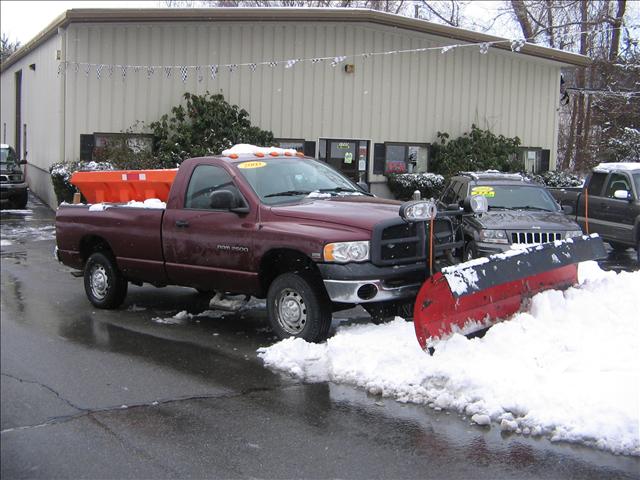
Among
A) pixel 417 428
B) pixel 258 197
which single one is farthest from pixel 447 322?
pixel 258 197

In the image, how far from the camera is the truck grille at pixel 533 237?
11.0 m

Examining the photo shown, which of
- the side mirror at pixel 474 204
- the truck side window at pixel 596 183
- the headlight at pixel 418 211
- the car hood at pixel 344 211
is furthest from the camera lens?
the truck side window at pixel 596 183

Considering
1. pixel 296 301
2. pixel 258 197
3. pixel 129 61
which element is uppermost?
pixel 129 61

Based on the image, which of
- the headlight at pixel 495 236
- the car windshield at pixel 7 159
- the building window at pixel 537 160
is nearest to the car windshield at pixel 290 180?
the headlight at pixel 495 236

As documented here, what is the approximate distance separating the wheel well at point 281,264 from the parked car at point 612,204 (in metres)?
7.19

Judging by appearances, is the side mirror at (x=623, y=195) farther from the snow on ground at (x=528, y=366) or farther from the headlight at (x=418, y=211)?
the headlight at (x=418, y=211)

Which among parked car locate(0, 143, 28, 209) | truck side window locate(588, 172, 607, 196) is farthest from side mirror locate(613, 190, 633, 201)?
parked car locate(0, 143, 28, 209)

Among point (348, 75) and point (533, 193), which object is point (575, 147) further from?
point (533, 193)

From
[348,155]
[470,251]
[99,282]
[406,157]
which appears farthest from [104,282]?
[406,157]

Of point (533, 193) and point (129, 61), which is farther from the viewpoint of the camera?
point (129, 61)

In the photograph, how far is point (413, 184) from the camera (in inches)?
824

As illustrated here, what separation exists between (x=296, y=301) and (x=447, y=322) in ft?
5.21

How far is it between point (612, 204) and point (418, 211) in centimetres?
839

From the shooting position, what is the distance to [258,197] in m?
7.62
